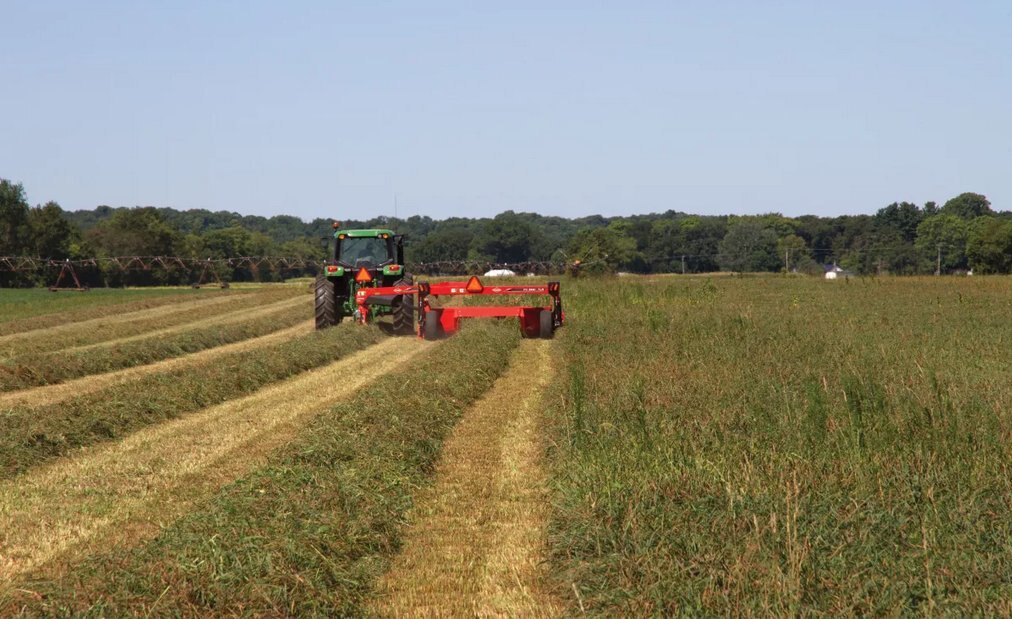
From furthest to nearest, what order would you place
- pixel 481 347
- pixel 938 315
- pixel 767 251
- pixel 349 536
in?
pixel 767 251 → pixel 938 315 → pixel 481 347 → pixel 349 536

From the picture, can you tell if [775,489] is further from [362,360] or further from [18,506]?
[362,360]

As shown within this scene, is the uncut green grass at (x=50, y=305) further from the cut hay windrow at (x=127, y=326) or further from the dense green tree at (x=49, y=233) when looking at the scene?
the dense green tree at (x=49, y=233)

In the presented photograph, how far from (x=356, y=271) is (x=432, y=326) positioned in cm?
264

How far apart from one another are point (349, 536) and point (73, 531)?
1.71 m

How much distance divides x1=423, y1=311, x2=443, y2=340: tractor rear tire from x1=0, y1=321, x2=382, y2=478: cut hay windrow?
332 cm

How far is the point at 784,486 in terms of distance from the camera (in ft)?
19.4

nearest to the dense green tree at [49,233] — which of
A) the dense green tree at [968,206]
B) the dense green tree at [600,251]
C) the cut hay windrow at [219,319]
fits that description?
the dense green tree at [600,251]

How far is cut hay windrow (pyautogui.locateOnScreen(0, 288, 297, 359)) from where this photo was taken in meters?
20.4

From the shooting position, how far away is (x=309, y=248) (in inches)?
4476

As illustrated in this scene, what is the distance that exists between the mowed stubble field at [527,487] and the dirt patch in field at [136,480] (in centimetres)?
3

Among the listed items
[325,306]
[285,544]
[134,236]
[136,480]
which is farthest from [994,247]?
[285,544]

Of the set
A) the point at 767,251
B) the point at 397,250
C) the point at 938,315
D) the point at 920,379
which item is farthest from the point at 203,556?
the point at 767,251

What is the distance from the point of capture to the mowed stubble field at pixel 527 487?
4707mm

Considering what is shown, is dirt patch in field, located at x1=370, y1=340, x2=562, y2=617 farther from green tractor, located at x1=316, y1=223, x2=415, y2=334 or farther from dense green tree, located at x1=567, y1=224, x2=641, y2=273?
dense green tree, located at x1=567, y1=224, x2=641, y2=273
